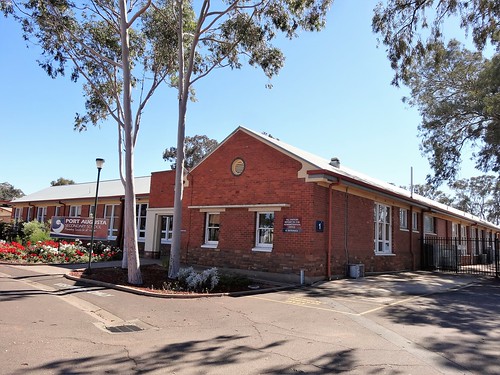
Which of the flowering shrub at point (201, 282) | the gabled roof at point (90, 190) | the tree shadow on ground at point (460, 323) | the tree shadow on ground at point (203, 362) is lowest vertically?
the tree shadow on ground at point (203, 362)

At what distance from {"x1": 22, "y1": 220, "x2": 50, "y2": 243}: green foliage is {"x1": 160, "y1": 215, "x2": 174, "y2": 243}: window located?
6844 millimetres

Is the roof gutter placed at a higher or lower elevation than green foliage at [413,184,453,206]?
lower

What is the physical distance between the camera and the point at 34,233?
23.9m

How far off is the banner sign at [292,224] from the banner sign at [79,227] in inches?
399

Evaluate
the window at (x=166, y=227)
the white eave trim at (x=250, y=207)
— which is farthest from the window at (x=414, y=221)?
the window at (x=166, y=227)

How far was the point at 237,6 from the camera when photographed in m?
14.9

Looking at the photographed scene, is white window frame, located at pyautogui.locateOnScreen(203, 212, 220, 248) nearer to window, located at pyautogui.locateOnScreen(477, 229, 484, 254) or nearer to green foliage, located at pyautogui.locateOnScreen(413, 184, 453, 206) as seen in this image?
window, located at pyautogui.locateOnScreen(477, 229, 484, 254)

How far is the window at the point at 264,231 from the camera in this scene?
51.6 ft

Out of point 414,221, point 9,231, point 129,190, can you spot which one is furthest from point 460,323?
point 9,231

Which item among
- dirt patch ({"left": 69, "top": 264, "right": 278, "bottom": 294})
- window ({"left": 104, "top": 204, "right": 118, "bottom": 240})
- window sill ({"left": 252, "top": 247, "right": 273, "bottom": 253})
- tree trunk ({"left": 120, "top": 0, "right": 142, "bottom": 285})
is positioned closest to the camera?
dirt patch ({"left": 69, "top": 264, "right": 278, "bottom": 294})

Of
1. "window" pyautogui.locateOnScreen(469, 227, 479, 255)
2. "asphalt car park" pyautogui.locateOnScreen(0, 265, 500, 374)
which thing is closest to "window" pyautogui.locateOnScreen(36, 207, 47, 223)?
"asphalt car park" pyautogui.locateOnScreen(0, 265, 500, 374)

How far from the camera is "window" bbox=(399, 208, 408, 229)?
21236 millimetres

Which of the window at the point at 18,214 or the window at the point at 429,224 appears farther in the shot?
the window at the point at 18,214

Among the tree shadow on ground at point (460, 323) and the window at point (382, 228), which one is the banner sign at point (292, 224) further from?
the window at point (382, 228)
